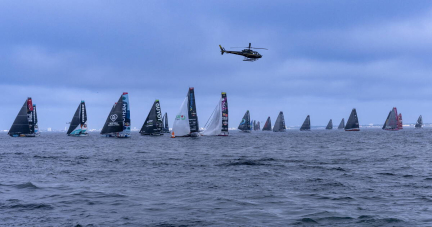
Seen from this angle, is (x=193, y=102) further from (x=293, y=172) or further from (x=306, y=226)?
(x=306, y=226)

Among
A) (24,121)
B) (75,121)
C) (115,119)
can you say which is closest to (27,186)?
→ (115,119)

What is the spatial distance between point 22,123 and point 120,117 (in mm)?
27338

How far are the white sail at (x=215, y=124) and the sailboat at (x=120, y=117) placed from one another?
16.8 meters

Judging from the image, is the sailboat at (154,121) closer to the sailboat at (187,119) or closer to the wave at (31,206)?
the sailboat at (187,119)

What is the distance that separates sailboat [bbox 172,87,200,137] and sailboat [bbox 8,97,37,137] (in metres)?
38.1

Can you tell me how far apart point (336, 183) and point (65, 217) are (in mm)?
11922

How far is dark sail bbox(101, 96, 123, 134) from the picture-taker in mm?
81375

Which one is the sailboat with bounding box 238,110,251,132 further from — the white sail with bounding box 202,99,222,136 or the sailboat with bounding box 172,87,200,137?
the sailboat with bounding box 172,87,200,137

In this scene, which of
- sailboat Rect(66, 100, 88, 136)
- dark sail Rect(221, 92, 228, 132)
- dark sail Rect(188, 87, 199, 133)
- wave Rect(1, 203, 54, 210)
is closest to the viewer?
wave Rect(1, 203, 54, 210)

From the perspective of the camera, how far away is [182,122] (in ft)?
249

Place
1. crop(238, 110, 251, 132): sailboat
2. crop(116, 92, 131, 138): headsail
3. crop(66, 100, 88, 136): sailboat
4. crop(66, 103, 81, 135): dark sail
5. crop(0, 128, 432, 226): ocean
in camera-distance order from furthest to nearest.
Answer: crop(238, 110, 251, 132): sailboat < crop(66, 103, 81, 135): dark sail < crop(66, 100, 88, 136): sailboat < crop(116, 92, 131, 138): headsail < crop(0, 128, 432, 226): ocean

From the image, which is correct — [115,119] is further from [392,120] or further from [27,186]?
[392,120]

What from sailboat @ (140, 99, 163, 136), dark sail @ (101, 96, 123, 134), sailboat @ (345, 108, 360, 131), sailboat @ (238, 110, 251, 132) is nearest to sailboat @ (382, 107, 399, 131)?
sailboat @ (345, 108, 360, 131)

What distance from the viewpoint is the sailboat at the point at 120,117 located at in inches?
3206
